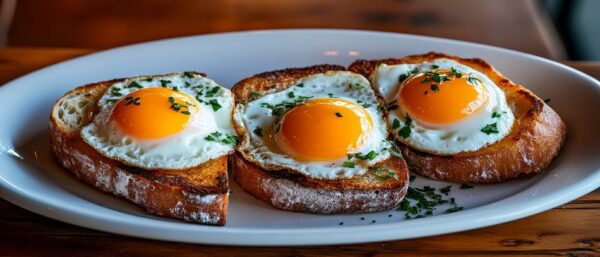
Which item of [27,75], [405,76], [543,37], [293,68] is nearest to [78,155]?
[27,75]

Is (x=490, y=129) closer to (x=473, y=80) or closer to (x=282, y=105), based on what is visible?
(x=473, y=80)

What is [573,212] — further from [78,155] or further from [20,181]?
[20,181]

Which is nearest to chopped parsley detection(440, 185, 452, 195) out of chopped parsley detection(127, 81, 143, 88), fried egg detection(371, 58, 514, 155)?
fried egg detection(371, 58, 514, 155)

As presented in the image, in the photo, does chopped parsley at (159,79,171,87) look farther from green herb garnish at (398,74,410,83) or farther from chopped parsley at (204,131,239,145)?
green herb garnish at (398,74,410,83)

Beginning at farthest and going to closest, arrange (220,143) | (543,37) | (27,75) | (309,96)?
(543,37)
(27,75)
(309,96)
(220,143)

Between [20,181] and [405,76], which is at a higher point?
[405,76]
